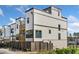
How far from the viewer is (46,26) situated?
264 cm

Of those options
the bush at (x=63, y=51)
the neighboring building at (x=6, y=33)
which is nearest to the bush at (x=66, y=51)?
the bush at (x=63, y=51)

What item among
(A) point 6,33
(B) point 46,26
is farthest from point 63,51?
(A) point 6,33

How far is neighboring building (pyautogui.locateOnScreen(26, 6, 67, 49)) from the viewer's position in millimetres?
2623

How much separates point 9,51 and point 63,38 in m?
0.70

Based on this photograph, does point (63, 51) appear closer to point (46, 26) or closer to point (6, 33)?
point (46, 26)

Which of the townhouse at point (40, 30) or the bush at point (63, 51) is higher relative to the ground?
the townhouse at point (40, 30)

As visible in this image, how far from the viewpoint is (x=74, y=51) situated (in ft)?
8.68

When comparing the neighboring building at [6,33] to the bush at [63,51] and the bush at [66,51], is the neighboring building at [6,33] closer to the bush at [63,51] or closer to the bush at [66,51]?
the bush at [63,51]

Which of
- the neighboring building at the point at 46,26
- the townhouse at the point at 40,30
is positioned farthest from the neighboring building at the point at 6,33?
the neighboring building at the point at 46,26

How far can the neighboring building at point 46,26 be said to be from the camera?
2623mm

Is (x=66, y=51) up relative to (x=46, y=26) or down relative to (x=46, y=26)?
down
